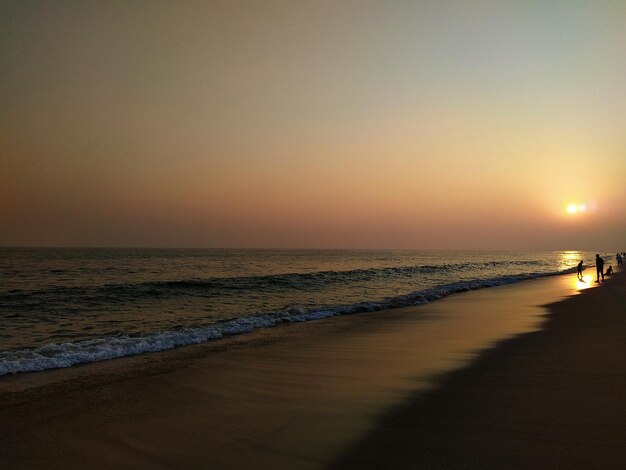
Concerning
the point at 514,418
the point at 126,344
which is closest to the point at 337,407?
the point at 514,418

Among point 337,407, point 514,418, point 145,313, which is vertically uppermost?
point 514,418

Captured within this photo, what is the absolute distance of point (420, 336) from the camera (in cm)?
1195

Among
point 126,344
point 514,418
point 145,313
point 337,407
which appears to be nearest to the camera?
point 514,418

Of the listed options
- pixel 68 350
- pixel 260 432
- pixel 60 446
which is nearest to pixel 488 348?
pixel 260 432

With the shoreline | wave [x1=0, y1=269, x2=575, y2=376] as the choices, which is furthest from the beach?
wave [x1=0, y1=269, x2=575, y2=376]

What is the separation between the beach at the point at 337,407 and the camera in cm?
443

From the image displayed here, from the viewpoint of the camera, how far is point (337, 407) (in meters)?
5.96

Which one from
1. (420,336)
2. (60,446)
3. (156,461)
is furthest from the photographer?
(420,336)

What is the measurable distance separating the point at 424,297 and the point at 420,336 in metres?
12.4

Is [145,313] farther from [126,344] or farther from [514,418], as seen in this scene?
[514,418]

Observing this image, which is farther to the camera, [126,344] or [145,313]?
[145,313]

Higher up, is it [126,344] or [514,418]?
[514,418]

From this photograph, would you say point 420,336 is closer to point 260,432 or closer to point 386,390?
point 386,390

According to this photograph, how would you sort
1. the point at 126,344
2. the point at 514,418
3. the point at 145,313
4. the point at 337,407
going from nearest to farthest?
the point at 514,418, the point at 337,407, the point at 126,344, the point at 145,313
